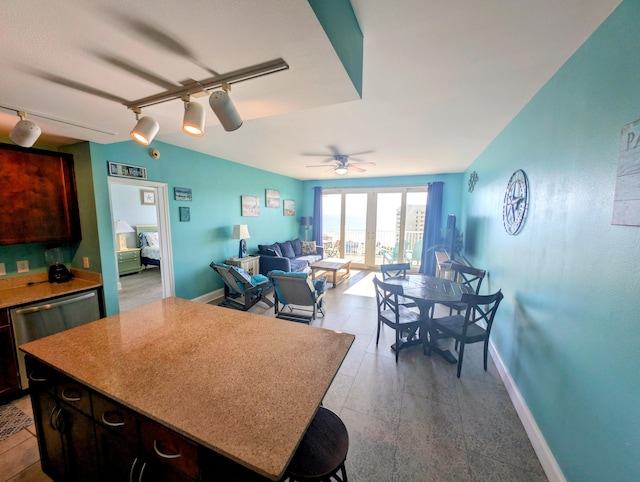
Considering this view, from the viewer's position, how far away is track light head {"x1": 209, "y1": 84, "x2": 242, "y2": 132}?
1146 mm

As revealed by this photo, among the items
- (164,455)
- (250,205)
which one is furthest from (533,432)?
(250,205)

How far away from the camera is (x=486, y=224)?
334 cm

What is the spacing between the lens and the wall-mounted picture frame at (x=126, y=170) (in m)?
2.84

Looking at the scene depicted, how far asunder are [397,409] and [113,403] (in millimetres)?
1882

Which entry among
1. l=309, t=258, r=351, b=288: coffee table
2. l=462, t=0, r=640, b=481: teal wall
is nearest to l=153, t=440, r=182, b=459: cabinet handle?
l=462, t=0, r=640, b=481: teal wall

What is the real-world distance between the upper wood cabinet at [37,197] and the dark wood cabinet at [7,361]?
70 cm

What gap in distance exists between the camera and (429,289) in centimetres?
271

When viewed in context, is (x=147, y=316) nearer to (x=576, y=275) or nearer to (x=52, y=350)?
(x=52, y=350)

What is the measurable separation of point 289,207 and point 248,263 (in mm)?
2640

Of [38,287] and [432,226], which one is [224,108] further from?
[432,226]

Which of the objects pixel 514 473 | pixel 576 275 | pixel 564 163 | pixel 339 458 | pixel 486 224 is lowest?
pixel 514 473

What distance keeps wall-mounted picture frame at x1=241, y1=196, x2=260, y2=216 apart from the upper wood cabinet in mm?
2750

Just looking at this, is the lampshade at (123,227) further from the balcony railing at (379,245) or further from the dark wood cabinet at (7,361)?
the balcony railing at (379,245)

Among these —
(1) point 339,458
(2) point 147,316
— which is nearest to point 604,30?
(1) point 339,458
